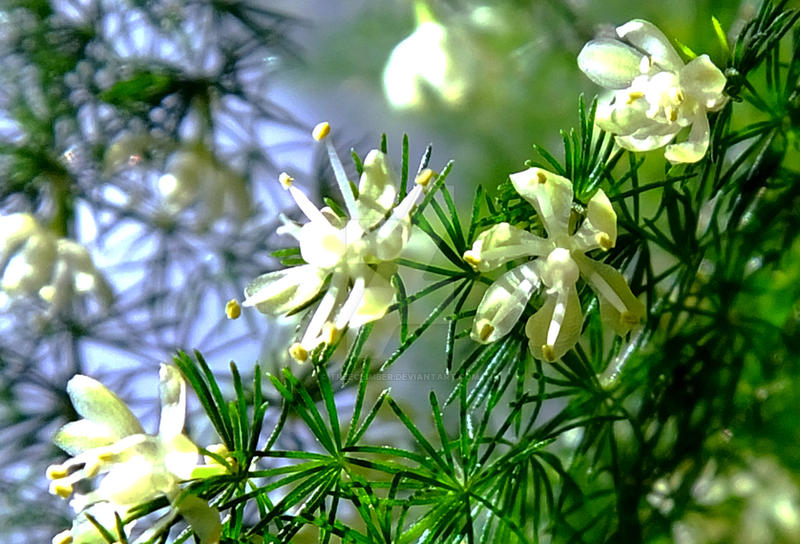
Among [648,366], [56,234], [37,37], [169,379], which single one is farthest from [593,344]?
[37,37]

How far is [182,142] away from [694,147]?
1.18ft

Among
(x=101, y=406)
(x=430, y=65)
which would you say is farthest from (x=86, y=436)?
(x=430, y=65)

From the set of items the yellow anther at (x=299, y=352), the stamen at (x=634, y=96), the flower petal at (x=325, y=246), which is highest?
the flower petal at (x=325, y=246)

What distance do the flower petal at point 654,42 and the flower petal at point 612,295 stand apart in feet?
0.20

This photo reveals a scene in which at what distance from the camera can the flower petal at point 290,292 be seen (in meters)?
0.21

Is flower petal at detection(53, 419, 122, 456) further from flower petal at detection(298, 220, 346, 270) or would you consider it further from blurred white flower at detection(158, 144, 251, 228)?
blurred white flower at detection(158, 144, 251, 228)

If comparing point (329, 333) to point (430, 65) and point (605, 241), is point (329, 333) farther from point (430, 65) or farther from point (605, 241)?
point (430, 65)

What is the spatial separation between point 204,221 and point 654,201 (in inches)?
11.1

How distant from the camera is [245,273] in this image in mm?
539

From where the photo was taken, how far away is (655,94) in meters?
0.21

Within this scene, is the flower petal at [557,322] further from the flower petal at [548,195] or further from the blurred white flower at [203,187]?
the blurred white flower at [203,187]

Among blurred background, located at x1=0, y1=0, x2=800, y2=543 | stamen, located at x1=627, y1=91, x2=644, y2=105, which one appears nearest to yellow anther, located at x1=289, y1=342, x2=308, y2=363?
stamen, located at x1=627, y1=91, x2=644, y2=105

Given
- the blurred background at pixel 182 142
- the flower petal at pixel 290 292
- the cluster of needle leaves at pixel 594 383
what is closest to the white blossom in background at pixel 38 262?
the blurred background at pixel 182 142

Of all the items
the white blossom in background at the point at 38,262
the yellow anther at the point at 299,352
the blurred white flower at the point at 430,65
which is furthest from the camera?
the blurred white flower at the point at 430,65
